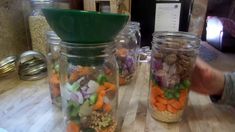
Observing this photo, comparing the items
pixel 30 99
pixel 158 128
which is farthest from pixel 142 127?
pixel 30 99

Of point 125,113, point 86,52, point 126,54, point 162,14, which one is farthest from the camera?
point 162,14

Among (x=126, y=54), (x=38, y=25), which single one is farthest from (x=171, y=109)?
(x=38, y=25)

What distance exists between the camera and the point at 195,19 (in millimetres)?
881

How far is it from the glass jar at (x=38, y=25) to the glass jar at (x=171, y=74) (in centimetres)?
42

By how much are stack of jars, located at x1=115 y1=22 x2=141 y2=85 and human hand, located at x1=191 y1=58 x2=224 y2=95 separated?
0.18 metres

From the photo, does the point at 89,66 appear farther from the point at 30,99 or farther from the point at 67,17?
the point at 30,99

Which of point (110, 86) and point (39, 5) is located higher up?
point (39, 5)

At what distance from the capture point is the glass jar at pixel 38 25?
0.70 metres

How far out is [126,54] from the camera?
24.1 inches

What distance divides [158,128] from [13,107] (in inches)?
11.9

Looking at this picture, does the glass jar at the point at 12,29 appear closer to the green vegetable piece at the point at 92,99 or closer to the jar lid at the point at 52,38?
the jar lid at the point at 52,38

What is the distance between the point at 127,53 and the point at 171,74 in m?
0.23

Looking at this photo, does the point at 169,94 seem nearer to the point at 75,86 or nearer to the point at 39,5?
the point at 75,86

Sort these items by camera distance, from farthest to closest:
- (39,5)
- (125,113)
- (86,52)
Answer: (39,5)
(125,113)
(86,52)
